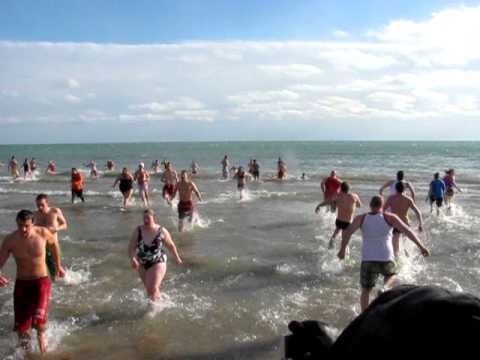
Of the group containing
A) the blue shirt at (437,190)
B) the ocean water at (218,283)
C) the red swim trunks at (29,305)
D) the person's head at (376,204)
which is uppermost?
the person's head at (376,204)

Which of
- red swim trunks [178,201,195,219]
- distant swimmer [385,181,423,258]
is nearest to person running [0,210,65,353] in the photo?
distant swimmer [385,181,423,258]

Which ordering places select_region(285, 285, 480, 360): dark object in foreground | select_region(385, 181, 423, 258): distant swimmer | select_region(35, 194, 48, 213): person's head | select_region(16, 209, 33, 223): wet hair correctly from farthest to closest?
select_region(385, 181, 423, 258): distant swimmer → select_region(35, 194, 48, 213): person's head → select_region(16, 209, 33, 223): wet hair → select_region(285, 285, 480, 360): dark object in foreground

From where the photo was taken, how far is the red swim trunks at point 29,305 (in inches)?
207

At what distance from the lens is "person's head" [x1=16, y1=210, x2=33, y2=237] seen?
5.25m

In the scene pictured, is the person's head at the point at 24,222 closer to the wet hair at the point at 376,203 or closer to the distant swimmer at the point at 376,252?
the distant swimmer at the point at 376,252

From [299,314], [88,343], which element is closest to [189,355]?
[88,343]

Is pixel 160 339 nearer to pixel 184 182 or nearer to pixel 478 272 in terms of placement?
pixel 478 272

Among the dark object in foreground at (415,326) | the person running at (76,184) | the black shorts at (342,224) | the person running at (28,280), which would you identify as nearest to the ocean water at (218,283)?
the person running at (28,280)

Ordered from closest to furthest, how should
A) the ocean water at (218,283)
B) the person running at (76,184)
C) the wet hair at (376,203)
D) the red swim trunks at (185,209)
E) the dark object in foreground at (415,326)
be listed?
the dark object in foreground at (415,326)
the ocean water at (218,283)
the wet hair at (376,203)
the red swim trunks at (185,209)
the person running at (76,184)

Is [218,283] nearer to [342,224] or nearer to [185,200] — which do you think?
[342,224]

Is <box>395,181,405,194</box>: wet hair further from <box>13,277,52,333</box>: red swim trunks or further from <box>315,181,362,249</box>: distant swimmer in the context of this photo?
<box>13,277,52,333</box>: red swim trunks

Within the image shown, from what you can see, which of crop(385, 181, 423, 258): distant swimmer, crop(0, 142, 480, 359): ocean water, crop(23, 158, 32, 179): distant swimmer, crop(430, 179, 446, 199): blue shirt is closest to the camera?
crop(0, 142, 480, 359): ocean water

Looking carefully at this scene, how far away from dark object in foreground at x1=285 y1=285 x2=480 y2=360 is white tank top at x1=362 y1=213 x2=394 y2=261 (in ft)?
14.8

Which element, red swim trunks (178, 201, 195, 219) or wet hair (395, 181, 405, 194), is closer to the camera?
wet hair (395, 181, 405, 194)
